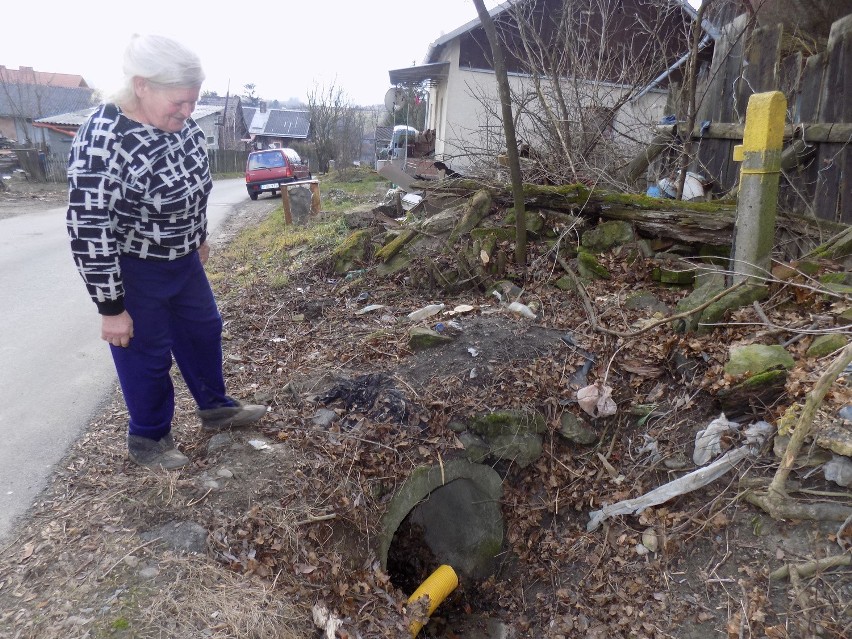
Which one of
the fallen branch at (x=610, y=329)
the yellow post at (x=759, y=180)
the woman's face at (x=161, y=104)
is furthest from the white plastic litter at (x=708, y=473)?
the woman's face at (x=161, y=104)

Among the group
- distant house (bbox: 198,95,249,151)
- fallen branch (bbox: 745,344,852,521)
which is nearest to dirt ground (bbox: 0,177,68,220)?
fallen branch (bbox: 745,344,852,521)

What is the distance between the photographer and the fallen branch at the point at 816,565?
284 centimetres

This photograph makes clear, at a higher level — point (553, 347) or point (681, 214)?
point (681, 214)

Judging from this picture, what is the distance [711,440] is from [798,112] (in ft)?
10.9

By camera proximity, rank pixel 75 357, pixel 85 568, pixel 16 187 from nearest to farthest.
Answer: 1. pixel 85 568
2. pixel 75 357
3. pixel 16 187

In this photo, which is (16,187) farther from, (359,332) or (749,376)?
(749,376)

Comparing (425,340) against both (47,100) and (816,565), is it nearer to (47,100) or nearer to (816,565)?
(816,565)

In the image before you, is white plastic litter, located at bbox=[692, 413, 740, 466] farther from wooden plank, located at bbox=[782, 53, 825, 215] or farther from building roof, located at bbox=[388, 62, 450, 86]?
building roof, located at bbox=[388, 62, 450, 86]

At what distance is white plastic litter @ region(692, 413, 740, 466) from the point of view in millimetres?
3631

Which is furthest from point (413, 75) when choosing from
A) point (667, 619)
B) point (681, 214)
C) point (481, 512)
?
→ point (667, 619)

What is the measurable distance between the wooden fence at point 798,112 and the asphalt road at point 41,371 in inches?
216

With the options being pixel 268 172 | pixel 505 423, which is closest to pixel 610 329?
pixel 505 423

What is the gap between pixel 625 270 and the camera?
555cm

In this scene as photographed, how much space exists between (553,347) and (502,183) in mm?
2906
